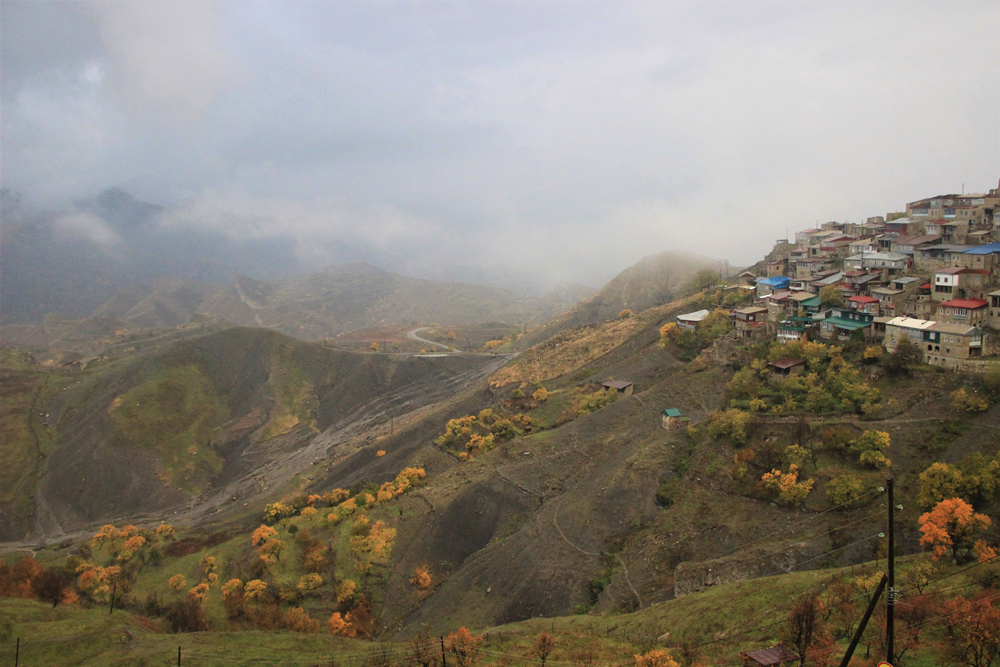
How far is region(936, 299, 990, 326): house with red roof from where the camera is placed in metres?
49.6

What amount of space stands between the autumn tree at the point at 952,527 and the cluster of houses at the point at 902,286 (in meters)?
19.5

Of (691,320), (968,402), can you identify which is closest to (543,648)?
(968,402)

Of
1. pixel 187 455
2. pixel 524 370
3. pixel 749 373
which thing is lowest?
pixel 187 455

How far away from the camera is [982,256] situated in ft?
174

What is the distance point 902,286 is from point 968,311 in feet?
27.3

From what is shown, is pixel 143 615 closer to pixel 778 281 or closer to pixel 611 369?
pixel 611 369

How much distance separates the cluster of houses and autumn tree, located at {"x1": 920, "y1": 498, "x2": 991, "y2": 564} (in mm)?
19461

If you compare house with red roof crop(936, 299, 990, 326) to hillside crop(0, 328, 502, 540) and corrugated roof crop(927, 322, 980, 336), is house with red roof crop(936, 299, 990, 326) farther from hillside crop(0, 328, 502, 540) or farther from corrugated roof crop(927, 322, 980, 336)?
hillside crop(0, 328, 502, 540)

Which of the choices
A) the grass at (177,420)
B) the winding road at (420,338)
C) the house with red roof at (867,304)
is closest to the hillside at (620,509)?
the house with red roof at (867,304)

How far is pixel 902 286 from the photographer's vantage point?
57.6 m

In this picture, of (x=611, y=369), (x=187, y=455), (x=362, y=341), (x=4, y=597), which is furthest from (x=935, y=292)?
(x=362, y=341)

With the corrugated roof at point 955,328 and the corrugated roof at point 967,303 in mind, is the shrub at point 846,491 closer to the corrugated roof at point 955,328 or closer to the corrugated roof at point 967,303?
the corrugated roof at point 955,328

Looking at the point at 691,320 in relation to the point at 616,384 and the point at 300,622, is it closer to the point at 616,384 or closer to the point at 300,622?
the point at 616,384

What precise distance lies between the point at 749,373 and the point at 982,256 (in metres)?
22.1
